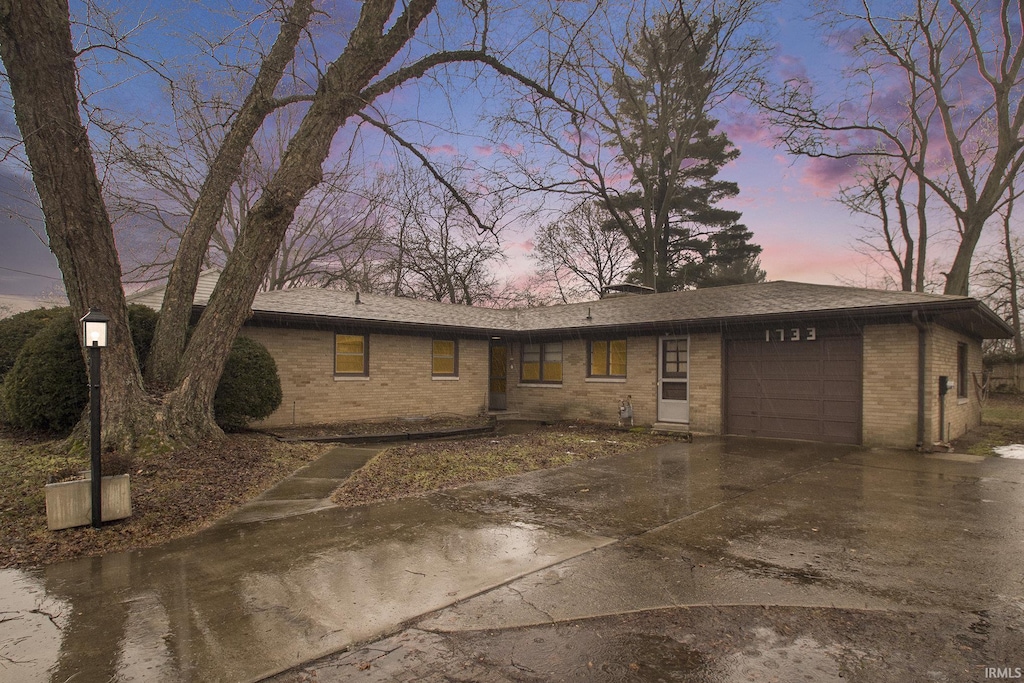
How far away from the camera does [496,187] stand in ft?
43.7

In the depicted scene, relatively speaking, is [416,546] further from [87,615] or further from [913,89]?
[913,89]

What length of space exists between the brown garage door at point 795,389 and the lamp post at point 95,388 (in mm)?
11779

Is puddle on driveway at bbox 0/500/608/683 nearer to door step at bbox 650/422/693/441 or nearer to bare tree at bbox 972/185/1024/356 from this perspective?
door step at bbox 650/422/693/441

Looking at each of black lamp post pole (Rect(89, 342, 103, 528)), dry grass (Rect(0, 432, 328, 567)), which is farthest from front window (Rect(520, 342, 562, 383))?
black lamp post pole (Rect(89, 342, 103, 528))

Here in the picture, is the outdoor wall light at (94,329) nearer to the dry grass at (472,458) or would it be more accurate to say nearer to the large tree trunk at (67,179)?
the dry grass at (472,458)

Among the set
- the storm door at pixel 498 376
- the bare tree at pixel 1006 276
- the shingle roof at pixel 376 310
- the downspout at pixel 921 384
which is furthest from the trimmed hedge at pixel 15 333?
the bare tree at pixel 1006 276

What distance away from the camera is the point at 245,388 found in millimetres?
10539

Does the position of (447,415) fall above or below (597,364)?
below

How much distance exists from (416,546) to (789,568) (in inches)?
122

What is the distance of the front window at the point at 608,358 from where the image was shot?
1467 cm

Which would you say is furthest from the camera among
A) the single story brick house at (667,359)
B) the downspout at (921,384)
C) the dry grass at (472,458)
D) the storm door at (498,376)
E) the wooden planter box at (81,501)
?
the storm door at (498,376)

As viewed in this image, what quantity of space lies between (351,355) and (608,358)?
6.82 metres

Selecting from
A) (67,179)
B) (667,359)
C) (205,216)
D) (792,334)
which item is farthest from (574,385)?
(67,179)

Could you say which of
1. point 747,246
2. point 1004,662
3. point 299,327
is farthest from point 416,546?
point 747,246
